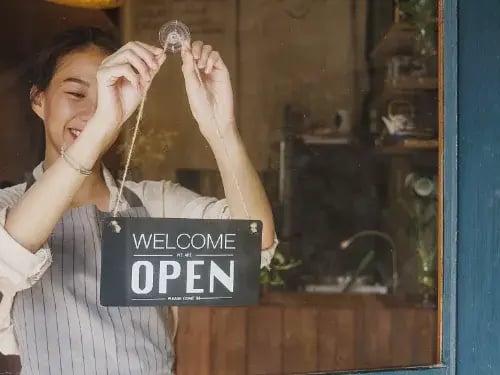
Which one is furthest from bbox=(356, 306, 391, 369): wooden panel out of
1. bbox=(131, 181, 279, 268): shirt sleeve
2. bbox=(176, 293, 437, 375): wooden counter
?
bbox=(131, 181, 279, 268): shirt sleeve

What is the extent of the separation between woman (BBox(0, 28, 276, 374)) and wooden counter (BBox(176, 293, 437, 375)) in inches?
3.3

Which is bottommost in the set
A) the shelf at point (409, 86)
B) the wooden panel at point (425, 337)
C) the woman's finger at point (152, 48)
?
the wooden panel at point (425, 337)

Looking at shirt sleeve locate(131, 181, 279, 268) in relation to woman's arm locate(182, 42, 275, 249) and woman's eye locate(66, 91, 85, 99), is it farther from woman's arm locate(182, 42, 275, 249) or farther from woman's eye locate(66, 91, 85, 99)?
woman's eye locate(66, 91, 85, 99)

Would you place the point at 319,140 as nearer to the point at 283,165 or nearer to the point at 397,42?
the point at 283,165

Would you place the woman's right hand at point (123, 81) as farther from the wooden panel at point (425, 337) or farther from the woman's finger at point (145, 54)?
the wooden panel at point (425, 337)

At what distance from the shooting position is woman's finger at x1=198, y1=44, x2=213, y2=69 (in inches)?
45.2

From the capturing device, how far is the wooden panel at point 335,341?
48.2 inches

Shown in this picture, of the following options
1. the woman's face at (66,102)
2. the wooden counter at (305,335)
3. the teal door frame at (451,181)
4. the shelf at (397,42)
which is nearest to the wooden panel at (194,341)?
the wooden counter at (305,335)

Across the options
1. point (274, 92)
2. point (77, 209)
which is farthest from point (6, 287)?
point (274, 92)

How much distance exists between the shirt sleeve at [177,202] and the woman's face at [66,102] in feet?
0.44

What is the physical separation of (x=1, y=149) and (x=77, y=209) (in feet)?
0.49

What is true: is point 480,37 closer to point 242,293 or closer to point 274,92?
point 274,92

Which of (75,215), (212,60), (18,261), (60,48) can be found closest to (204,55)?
(212,60)

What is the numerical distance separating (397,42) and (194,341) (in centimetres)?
66
